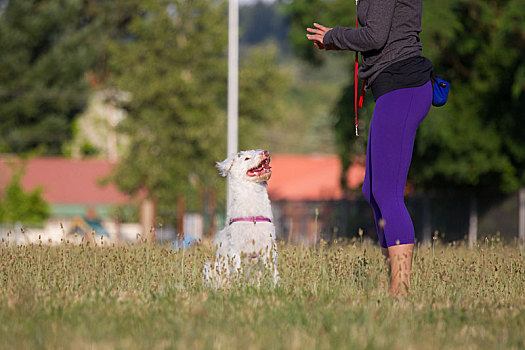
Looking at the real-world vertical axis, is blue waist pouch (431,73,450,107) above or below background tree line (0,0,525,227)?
below

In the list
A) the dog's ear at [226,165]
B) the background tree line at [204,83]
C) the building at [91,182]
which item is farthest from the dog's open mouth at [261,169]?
the building at [91,182]

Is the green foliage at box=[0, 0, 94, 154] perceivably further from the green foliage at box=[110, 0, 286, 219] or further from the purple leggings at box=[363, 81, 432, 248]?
the purple leggings at box=[363, 81, 432, 248]

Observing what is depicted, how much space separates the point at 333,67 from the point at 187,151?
114 meters

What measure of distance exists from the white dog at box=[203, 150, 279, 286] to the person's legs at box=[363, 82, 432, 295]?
0.89 m

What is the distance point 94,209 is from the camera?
160ft

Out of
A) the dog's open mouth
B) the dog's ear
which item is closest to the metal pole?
the dog's ear

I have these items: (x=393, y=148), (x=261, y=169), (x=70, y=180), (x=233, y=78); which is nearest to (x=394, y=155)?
(x=393, y=148)

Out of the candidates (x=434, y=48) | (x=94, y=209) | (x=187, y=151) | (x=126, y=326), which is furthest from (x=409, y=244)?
(x=94, y=209)

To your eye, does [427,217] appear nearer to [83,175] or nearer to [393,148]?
[393,148]

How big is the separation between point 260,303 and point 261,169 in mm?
2065

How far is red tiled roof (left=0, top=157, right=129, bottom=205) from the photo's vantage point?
49.4m

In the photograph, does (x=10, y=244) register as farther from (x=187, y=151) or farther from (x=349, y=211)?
(x=187, y=151)

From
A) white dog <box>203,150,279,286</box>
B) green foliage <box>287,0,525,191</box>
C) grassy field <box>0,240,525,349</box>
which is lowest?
grassy field <box>0,240,525,349</box>

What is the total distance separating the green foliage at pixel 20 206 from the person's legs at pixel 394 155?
3568 centimetres
